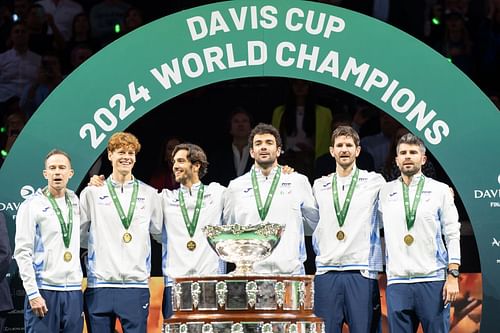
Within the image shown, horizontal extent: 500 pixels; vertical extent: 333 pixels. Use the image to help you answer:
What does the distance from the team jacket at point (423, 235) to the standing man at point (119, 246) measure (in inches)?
70.2

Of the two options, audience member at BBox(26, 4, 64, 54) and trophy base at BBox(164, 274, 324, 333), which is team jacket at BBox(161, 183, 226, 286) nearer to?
trophy base at BBox(164, 274, 324, 333)

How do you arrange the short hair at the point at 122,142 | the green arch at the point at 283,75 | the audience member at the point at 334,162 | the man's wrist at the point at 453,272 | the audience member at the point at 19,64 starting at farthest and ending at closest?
the audience member at the point at 19,64 < the audience member at the point at 334,162 < the green arch at the point at 283,75 < the short hair at the point at 122,142 < the man's wrist at the point at 453,272

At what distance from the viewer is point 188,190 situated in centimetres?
1123

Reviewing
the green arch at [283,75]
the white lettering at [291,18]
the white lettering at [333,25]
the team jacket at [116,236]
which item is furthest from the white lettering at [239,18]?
the team jacket at [116,236]

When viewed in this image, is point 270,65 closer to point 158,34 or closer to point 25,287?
point 158,34

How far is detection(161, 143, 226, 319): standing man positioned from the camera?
436 inches

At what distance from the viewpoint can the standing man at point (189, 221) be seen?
11.1m

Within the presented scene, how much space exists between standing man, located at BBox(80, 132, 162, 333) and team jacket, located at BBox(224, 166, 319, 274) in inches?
26.3

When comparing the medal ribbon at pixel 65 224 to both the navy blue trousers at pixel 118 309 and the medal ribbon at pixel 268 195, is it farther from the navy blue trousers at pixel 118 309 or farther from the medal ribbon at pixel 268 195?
the medal ribbon at pixel 268 195

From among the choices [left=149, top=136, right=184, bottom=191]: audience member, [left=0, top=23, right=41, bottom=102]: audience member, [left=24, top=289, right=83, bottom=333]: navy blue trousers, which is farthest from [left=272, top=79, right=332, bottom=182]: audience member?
[left=24, top=289, right=83, bottom=333]: navy blue trousers

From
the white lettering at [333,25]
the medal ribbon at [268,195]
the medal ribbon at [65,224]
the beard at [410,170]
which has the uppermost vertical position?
the white lettering at [333,25]

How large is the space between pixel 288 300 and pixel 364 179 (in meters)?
1.79

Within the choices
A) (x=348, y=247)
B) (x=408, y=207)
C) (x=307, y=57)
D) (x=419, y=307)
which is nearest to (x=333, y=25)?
(x=307, y=57)

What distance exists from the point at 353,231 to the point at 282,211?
1.77 feet
